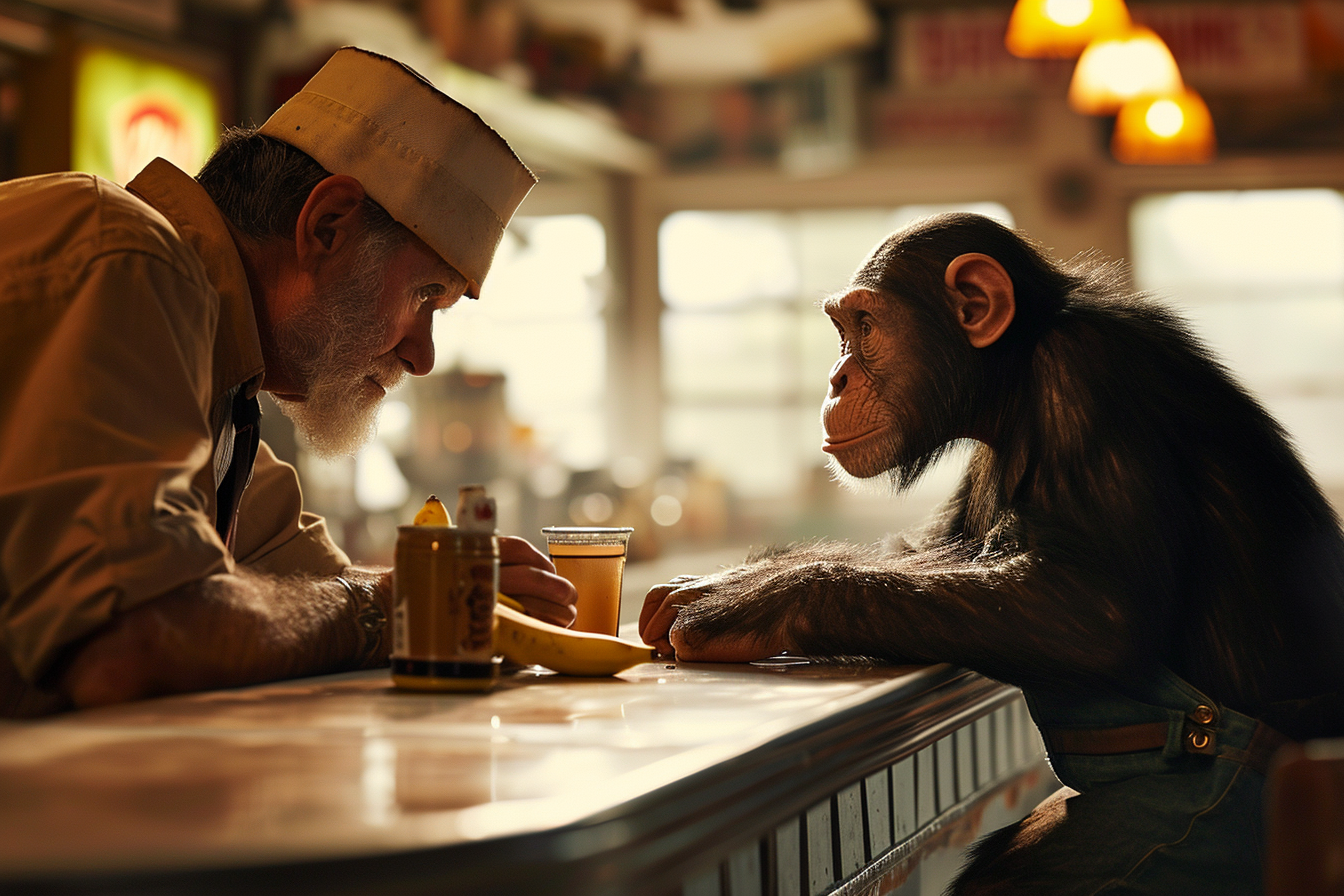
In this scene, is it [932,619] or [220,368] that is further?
[220,368]

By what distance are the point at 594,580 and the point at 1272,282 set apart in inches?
248

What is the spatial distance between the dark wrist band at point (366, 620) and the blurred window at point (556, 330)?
5569 mm

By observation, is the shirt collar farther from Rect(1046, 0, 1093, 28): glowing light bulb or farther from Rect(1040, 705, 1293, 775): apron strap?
Rect(1046, 0, 1093, 28): glowing light bulb

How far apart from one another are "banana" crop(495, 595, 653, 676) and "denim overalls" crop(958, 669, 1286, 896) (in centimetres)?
40

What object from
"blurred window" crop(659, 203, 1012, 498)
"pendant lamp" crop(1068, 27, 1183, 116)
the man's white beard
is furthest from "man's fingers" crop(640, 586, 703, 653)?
"blurred window" crop(659, 203, 1012, 498)

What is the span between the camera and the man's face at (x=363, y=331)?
62.6 inches

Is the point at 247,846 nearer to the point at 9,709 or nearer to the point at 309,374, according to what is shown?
the point at 9,709

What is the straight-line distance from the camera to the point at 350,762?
74 centimetres

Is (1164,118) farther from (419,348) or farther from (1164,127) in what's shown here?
(419,348)

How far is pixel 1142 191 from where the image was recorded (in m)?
6.79

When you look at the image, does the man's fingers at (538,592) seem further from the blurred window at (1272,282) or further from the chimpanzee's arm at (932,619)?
the blurred window at (1272,282)

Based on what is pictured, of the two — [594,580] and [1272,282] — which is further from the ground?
[1272,282]

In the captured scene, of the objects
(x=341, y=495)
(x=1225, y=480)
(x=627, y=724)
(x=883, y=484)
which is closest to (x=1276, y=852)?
(x=627, y=724)

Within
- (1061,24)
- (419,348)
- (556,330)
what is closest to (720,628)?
(419,348)
